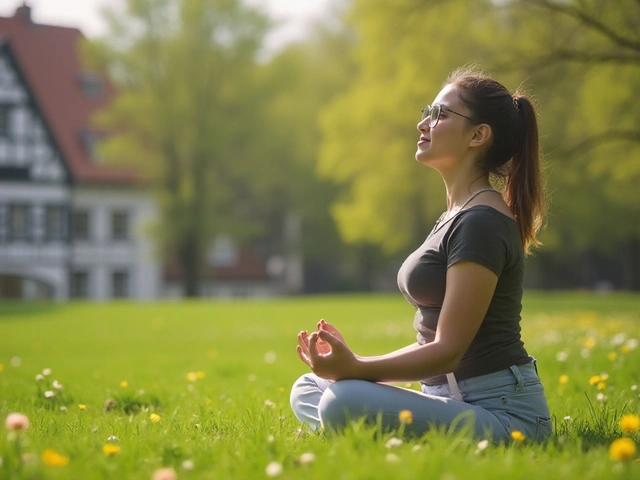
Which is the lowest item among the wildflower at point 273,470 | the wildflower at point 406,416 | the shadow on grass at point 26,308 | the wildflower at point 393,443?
the shadow on grass at point 26,308

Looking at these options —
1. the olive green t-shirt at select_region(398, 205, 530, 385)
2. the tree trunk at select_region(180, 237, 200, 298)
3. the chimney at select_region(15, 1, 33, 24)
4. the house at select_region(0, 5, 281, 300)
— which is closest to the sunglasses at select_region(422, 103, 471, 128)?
the olive green t-shirt at select_region(398, 205, 530, 385)

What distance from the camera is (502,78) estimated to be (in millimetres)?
21672

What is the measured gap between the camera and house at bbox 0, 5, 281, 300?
39.7 m

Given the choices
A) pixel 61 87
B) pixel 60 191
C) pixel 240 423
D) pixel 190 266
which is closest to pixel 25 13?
pixel 61 87

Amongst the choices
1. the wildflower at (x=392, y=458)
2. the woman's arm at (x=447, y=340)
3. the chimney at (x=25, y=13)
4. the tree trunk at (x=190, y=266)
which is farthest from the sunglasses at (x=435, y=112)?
the chimney at (x=25, y=13)

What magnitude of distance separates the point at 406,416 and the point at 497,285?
66 cm

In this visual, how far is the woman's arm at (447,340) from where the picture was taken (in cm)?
308

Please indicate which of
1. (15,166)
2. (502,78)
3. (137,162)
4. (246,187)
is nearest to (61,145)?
(15,166)

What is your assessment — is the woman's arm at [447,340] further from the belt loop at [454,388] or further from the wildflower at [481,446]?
the wildflower at [481,446]

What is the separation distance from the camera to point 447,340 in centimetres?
310

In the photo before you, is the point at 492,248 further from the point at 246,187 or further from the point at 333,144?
the point at 246,187

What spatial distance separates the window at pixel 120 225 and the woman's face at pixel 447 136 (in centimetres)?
4109

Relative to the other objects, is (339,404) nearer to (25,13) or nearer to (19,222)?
(19,222)

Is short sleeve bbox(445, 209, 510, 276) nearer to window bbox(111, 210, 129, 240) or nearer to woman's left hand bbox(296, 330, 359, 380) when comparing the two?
woman's left hand bbox(296, 330, 359, 380)
